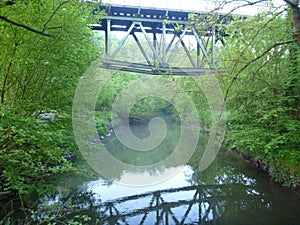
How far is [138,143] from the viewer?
15320mm

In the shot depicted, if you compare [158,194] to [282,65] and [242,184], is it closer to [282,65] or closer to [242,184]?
[242,184]

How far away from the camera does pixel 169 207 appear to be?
21.0ft

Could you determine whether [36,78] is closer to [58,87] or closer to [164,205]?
[58,87]

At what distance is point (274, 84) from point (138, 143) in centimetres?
1022

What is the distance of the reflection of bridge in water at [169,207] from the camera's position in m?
5.80

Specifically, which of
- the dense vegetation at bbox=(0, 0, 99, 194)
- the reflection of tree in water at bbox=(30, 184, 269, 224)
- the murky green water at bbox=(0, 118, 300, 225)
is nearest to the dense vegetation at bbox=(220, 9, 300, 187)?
the murky green water at bbox=(0, 118, 300, 225)

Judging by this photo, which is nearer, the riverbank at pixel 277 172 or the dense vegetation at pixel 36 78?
the dense vegetation at pixel 36 78

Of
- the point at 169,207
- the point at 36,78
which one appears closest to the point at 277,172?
the point at 169,207

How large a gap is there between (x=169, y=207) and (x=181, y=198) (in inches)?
26.3

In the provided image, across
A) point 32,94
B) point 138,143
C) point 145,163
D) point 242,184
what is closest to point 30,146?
point 32,94

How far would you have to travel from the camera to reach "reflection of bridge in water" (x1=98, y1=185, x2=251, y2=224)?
5.80m

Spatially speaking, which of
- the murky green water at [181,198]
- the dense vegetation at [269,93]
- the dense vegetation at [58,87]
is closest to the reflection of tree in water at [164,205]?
the murky green water at [181,198]

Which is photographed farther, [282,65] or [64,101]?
[282,65]

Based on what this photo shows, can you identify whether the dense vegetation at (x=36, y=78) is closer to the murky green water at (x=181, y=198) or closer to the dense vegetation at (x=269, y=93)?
the murky green water at (x=181, y=198)
